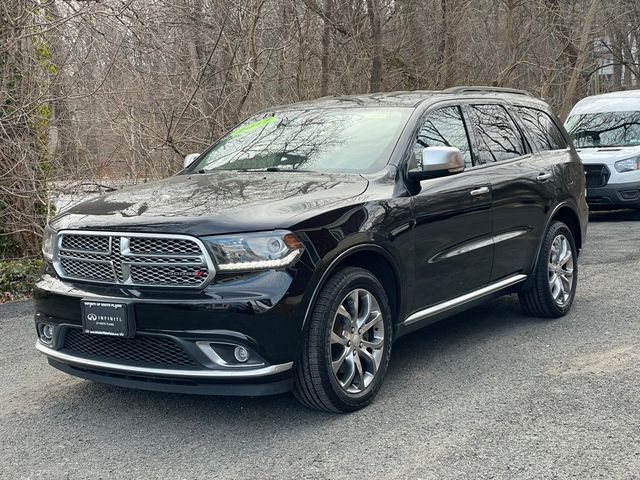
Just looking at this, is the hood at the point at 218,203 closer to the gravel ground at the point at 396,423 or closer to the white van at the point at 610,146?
the gravel ground at the point at 396,423

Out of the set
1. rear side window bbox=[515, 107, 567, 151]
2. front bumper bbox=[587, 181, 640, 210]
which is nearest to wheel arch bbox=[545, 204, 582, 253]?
rear side window bbox=[515, 107, 567, 151]

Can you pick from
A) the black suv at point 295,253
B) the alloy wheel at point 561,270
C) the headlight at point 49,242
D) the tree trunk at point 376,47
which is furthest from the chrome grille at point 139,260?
the tree trunk at point 376,47

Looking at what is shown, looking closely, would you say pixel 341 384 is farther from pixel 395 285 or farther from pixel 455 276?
pixel 455 276

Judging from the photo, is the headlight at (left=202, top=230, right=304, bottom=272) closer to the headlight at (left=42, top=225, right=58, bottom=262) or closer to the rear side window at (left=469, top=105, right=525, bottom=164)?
the headlight at (left=42, top=225, right=58, bottom=262)

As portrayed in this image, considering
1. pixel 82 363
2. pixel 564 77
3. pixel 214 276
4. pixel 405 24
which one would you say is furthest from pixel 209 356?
pixel 564 77

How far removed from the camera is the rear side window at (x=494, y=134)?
18.9ft

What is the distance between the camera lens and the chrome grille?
3.86 metres

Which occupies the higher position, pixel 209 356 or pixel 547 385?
pixel 209 356

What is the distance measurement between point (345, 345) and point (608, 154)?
33.2 feet

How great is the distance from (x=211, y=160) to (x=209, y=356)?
219 cm

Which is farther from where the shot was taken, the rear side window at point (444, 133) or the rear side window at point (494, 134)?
the rear side window at point (494, 134)

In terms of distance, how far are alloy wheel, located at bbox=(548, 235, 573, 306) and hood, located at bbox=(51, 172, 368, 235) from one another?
8.13 ft

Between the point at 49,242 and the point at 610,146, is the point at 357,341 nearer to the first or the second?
the point at 49,242

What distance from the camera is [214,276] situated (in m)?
3.83
